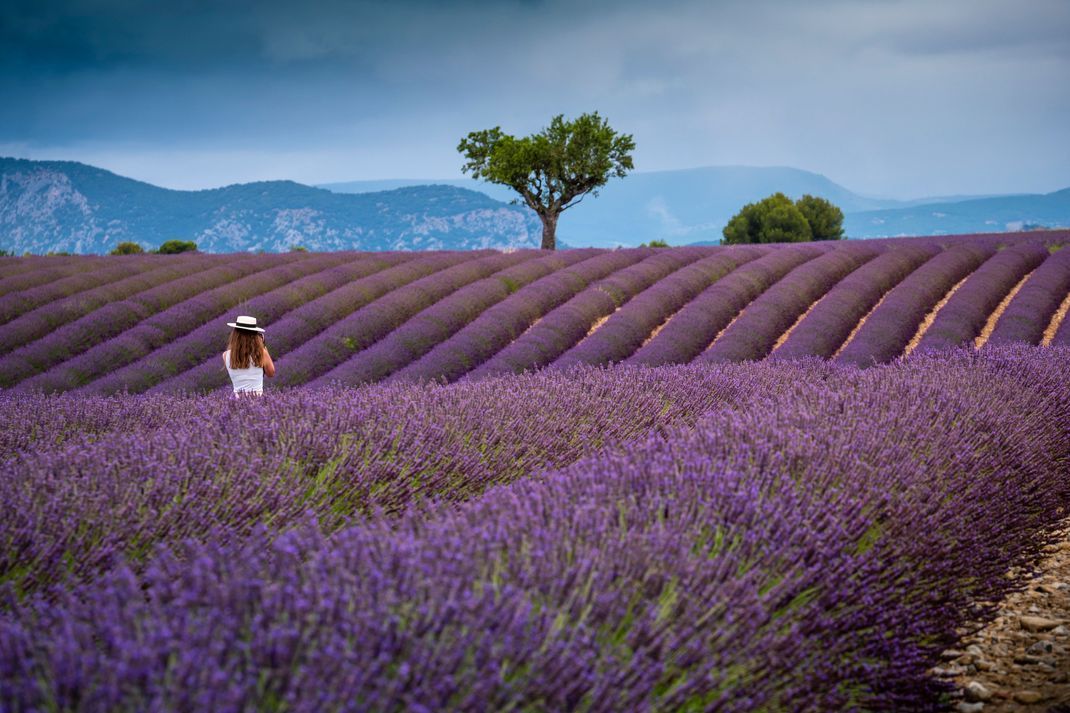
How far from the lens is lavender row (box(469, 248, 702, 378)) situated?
33.7 ft

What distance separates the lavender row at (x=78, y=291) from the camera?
12.5 metres

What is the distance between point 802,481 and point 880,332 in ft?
28.7

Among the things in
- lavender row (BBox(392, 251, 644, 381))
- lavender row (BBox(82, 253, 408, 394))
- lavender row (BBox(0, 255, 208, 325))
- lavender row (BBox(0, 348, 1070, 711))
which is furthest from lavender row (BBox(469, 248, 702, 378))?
lavender row (BBox(0, 255, 208, 325))

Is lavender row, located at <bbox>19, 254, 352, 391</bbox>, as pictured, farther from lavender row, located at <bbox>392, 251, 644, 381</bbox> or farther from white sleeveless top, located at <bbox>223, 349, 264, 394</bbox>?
lavender row, located at <bbox>392, 251, 644, 381</bbox>

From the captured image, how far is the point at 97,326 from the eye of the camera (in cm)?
1182

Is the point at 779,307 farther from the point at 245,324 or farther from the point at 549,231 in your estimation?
the point at 549,231

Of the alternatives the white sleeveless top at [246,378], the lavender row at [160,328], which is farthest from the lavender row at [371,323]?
the white sleeveless top at [246,378]

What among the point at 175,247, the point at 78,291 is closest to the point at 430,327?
the point at 78,291

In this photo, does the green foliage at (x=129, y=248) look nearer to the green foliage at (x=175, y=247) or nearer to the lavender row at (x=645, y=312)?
the green foliage at (x=175, y=247)

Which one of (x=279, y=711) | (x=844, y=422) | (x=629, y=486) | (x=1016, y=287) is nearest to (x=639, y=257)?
(x=1016, y=287)

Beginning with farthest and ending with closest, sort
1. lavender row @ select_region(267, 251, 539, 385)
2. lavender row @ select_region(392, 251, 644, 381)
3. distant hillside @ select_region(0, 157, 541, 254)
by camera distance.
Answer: distant hillside @ select_region(0, 157, 541, 254) → lavender row @ select_region(267, 251, 539, 385) → lavender row @ select_region(392, 251, 644, 381)

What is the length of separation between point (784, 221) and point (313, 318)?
1269 inches

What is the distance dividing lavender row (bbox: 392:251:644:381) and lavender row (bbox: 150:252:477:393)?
5.47 feet

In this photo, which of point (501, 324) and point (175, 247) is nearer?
point (501, 324)
